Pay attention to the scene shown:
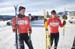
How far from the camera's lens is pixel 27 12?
10.3 ft

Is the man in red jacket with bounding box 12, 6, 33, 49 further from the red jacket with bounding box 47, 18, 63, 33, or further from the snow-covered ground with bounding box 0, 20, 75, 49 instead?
the red jacket with bounding box 47, 18, 63, 33

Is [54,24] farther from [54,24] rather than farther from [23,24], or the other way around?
[23,24]

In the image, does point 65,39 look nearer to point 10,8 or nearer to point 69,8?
point 69,8

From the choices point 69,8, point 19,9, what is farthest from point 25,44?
point 69,8

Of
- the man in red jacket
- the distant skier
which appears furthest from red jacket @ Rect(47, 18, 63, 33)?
the man in red jacket

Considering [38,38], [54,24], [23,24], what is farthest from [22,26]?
[54,24]

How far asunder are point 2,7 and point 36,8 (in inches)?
12.8

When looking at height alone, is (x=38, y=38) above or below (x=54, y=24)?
below

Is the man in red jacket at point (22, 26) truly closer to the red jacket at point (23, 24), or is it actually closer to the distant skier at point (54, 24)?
the red jacket at point (23, 24)

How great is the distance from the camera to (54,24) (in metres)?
3.11

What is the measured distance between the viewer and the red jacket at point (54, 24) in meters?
3.11

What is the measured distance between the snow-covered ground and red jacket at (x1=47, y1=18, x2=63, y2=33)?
0.05 metres

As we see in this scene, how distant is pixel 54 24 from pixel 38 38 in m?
0.20

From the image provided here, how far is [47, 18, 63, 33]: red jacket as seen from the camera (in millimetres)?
3105
